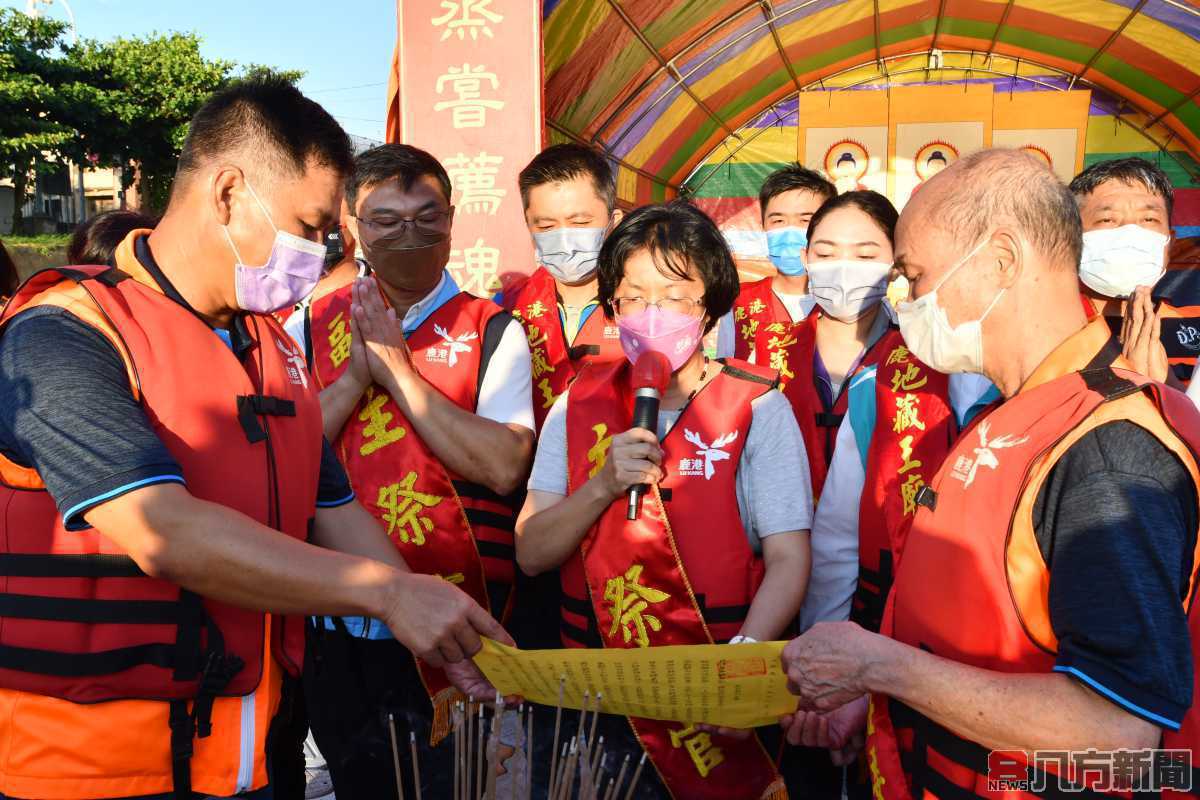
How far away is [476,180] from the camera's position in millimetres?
5902

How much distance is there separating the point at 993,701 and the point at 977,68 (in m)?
12.6

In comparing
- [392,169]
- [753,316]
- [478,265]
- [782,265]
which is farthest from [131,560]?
[478,265]

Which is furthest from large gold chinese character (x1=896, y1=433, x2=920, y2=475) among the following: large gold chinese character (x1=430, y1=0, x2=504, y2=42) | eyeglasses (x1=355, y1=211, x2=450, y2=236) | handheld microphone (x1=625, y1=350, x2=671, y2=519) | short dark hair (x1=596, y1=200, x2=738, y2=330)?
large gold chinese character (x1=430, y1=0, x2=504, y2=42)

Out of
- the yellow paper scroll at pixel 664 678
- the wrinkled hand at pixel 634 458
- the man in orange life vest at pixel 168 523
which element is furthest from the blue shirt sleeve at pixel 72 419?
the wrinkled hand at pixel 634 458

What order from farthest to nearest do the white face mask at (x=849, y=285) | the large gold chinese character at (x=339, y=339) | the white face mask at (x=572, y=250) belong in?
the white face mask at (x=572, y=250) → the white face mask at (x=849, y=285) → the large gold chinese character at (x=339, y=339)

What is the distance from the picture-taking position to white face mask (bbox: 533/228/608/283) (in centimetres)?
Answer: 342

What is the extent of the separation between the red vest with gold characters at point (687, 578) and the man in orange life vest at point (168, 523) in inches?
21.2

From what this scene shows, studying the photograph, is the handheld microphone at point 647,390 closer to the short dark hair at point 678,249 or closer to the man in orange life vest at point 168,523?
the short dark hair at point 678,249

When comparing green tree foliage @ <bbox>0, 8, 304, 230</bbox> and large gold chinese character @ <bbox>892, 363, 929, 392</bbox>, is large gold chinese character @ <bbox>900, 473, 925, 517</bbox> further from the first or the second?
green tree foliage @ <bbox>0, 8, 304, 230</bbox>

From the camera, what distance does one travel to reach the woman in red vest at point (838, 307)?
10.1 ft

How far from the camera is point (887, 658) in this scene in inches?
62.9

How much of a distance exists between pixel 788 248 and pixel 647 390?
7.57 feet

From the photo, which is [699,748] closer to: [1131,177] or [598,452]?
[598,452]

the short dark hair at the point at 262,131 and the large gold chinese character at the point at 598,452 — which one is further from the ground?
the short dark hair at the point at 262,131
